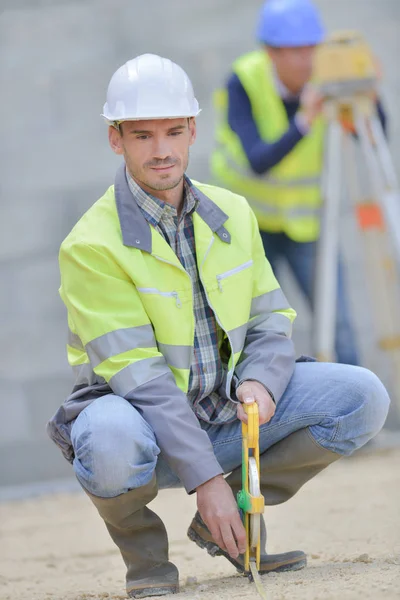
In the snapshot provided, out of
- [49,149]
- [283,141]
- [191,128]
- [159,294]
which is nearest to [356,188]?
[283,141]

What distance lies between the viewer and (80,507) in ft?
14.2

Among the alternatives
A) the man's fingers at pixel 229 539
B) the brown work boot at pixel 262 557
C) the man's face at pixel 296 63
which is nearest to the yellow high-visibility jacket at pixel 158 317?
the man's fingers at pixel 229 539

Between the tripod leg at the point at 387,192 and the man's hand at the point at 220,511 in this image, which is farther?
the tripod leg at the point at 387,192

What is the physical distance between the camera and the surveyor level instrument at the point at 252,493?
2441 mm

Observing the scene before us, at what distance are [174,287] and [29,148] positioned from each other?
294 cm

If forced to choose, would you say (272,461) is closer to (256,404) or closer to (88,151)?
(256,404)

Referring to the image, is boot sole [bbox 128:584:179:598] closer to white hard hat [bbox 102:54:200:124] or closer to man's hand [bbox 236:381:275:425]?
man's hand [bbox 236:381:275:425]

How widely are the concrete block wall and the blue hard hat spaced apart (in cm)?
107

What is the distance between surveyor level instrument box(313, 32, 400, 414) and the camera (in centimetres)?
416

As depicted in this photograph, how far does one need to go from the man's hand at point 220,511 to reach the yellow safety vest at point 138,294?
256mm

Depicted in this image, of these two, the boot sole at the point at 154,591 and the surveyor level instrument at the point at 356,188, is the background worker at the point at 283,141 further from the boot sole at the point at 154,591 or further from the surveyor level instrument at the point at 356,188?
the boot sole at the point at 154,591

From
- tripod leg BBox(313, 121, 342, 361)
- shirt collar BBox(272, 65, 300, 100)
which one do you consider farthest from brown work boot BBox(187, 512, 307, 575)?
shirt collar BBox(272, 65, 300, 100)

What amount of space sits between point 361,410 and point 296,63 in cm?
210

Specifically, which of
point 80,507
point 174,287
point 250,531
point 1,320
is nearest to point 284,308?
point 174,287
